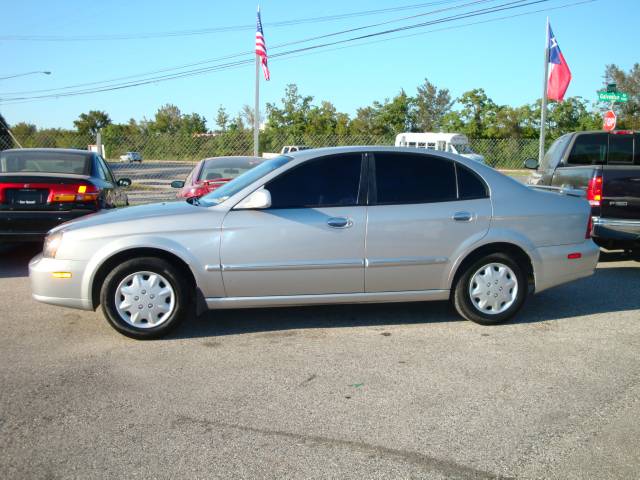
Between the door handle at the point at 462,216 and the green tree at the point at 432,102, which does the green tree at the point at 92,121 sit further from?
the door handle at the point at 462,216

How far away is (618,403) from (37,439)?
3468mm

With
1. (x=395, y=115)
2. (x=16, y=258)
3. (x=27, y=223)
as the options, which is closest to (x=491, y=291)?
(x=27, y=223)

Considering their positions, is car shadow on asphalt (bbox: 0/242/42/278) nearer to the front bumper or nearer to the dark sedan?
the dark sedan

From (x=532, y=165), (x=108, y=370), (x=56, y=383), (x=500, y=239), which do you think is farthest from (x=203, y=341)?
(x=532, y=165)

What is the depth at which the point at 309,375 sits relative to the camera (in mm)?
4441

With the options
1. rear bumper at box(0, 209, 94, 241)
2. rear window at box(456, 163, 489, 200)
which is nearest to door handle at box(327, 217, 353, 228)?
rear window at box(456, 163, 489, 200)

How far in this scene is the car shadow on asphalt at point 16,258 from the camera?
8.23 m

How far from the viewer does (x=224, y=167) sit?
33.4 ft

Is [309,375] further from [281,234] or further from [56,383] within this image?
[56,383]

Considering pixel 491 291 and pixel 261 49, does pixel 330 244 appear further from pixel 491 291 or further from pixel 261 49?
pixel 261 49

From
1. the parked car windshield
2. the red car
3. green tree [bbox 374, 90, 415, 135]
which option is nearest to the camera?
the red car

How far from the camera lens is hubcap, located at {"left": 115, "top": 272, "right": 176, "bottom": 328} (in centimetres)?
518

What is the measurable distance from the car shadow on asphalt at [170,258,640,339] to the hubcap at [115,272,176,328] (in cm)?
30

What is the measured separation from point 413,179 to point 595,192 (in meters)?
3.44
